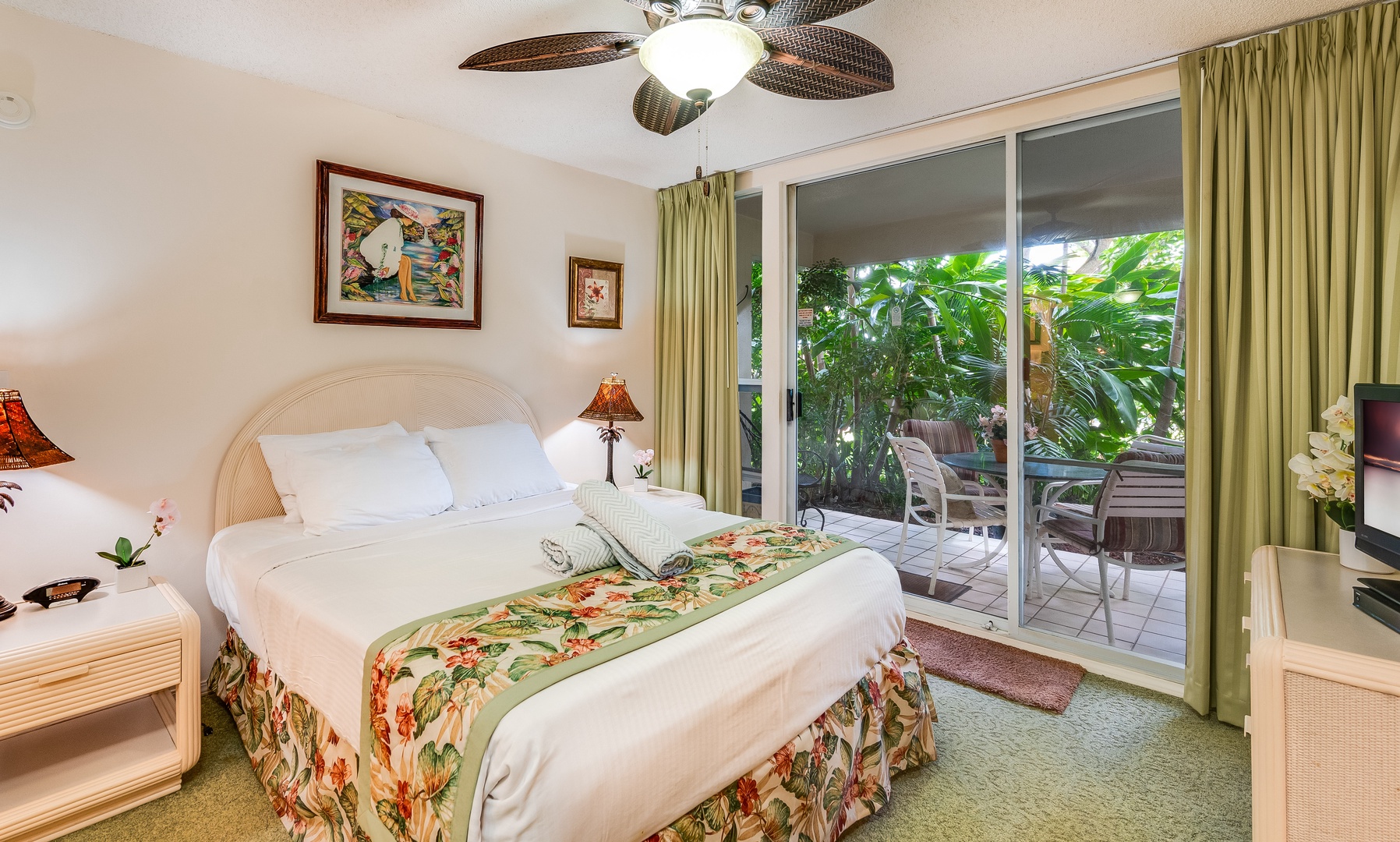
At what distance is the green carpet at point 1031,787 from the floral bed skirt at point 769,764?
0.26 feet

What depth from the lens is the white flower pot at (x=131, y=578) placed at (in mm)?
2033

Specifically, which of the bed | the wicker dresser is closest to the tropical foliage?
the bed

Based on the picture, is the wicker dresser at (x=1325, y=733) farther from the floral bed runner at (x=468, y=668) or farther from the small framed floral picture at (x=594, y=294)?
the small framed floral picture at (x=594, y=294)

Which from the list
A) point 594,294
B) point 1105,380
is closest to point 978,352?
point 1105,380

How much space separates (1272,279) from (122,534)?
159 inches

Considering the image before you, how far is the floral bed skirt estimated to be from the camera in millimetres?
1431

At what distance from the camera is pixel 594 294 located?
12.4 feet

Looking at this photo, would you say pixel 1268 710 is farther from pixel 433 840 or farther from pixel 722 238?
pixel 722 238

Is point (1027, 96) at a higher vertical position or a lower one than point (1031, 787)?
higher

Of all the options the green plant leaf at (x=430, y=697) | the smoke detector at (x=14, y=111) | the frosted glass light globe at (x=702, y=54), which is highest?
the smoke detector at (x=14, y=111)

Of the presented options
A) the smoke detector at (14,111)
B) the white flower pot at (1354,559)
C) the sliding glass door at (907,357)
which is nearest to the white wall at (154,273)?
the smoke detector at (14,111)

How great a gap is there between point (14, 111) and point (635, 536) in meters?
2.38

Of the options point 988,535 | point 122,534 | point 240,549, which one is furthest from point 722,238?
point 122,534

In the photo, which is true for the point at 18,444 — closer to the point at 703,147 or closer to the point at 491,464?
the point at 491,464
